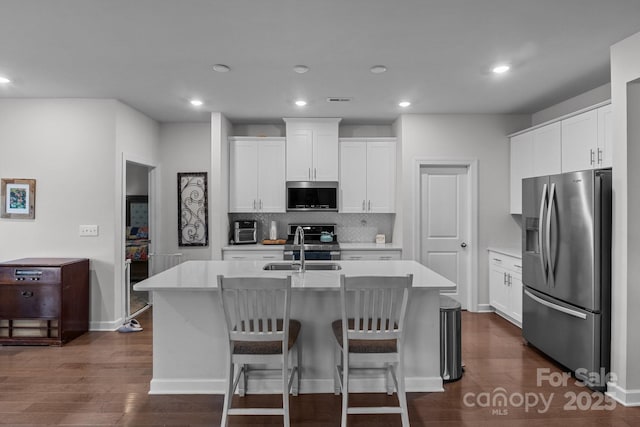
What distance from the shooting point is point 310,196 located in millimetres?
5227

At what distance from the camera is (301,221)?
18.3 feet

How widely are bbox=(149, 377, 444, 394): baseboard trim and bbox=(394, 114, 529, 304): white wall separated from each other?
7.18 ft

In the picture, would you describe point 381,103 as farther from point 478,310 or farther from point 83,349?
point 83,349

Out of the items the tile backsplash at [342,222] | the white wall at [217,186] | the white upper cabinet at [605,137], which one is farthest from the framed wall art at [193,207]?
the white upper cabinet at [605,137]

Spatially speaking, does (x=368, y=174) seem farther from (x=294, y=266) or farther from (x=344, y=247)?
(x=294, y=266)

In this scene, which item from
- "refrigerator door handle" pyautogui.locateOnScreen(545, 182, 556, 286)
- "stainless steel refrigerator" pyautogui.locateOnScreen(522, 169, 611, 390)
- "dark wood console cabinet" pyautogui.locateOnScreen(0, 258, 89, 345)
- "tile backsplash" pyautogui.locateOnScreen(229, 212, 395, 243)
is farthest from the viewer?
"tile backsplash" pyautogui.locateOnScreen(229, 212, 395, 243)

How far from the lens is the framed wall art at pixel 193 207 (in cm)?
544

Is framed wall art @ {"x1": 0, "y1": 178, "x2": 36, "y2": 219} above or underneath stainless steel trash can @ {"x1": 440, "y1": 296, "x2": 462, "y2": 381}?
above

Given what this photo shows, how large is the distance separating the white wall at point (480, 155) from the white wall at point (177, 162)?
272cm

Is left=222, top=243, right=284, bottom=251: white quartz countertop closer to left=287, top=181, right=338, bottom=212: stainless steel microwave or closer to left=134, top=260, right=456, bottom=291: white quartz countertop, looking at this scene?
left=287, top=181, right=338, bottom=212: stainless steel microwave

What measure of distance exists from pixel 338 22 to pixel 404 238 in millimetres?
2991

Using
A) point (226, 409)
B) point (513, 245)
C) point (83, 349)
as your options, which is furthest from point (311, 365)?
point (513, 245)

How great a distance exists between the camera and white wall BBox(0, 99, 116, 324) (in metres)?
4.21

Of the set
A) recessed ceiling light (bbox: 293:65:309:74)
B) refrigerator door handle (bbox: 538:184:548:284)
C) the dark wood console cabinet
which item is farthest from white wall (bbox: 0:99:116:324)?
refrigerator door handle (bbox: 538:184:548:284)
